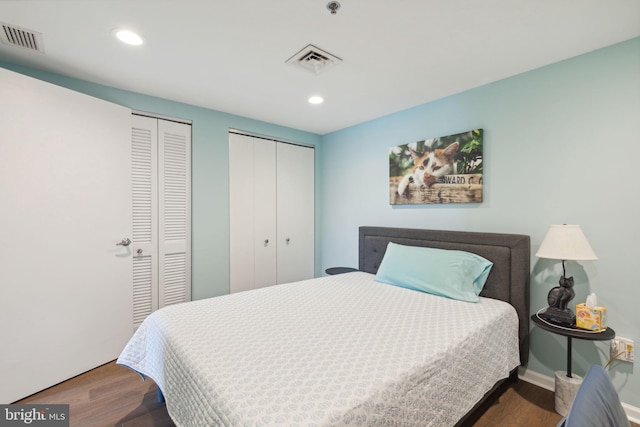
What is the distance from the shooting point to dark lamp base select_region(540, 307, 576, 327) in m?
1.82

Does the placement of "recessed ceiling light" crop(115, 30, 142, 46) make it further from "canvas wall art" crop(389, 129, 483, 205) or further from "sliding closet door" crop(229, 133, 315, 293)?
"canvas wall art" crop(389, 129, 483, 205)

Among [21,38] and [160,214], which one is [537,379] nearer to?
[160,214]

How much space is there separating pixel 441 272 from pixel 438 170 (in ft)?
3.32

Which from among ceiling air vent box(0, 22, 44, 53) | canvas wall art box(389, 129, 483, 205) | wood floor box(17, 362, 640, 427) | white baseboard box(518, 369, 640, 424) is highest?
ceiling air vent box(0, 22, 44, 53)

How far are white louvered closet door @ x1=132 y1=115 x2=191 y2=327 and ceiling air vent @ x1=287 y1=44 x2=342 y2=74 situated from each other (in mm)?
1508

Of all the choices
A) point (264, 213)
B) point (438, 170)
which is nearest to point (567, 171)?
point (438, 170)

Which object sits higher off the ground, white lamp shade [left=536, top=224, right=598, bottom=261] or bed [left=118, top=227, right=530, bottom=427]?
white lamp shade [left=536, top=224, right=598, bottom=261]

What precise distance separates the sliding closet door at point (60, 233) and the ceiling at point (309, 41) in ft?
1.28

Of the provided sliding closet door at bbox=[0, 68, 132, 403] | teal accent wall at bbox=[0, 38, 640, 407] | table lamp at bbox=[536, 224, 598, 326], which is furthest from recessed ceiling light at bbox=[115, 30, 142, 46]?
table lamp at bbox=[536, 224, 598, 326]

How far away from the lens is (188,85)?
246cm

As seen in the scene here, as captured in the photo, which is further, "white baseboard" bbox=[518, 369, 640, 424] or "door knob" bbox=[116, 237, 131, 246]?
"door knob" bbox=[116, 237, 131, 246]

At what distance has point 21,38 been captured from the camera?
1.78m

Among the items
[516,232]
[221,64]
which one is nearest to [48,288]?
[221,64]

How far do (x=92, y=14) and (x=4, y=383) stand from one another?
2.40 meters
